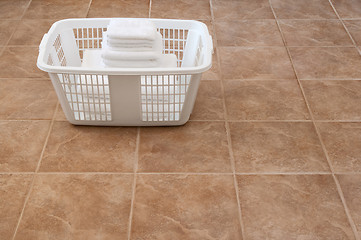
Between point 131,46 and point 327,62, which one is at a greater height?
point 131,46

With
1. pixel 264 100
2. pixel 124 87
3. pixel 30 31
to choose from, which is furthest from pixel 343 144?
pixel 30 31

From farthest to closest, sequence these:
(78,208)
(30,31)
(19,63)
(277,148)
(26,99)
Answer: (30,31)
(19,63)
(26,99)
(277,148)
(78,208)

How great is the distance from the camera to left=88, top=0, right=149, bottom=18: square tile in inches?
99.1

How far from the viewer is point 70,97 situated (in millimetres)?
1616

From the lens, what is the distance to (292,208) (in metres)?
1.42

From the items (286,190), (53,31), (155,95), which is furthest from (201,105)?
(53,31)

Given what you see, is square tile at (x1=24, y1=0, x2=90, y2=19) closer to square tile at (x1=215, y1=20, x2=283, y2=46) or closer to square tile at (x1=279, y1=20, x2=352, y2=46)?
square tile at (x1=215, y1=20, x2=283, y2=46)

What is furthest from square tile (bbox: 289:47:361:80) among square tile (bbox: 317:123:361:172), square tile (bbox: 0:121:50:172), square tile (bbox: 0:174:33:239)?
square tile (bbox: 0:174:33:239)

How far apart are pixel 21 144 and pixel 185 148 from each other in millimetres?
628

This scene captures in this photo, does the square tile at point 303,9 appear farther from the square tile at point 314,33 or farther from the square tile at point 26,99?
the square tile at point 26,99

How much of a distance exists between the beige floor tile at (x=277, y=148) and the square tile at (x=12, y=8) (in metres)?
1.53

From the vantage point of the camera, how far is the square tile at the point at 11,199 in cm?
134

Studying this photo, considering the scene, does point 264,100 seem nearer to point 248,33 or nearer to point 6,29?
point 248,33

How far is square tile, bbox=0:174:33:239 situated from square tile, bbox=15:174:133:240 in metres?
0.03
